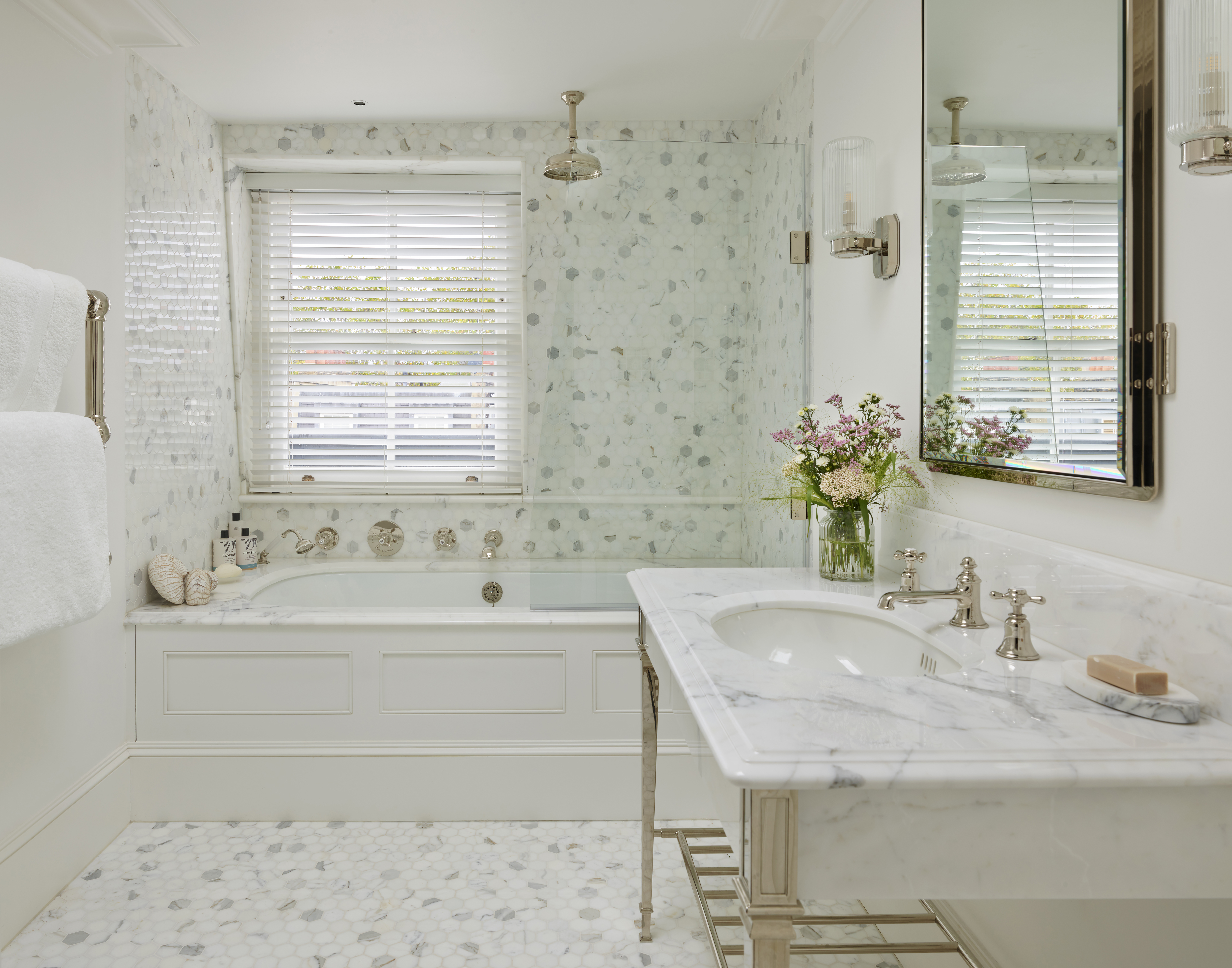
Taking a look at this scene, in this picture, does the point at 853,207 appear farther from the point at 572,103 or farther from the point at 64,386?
the point at 64,386

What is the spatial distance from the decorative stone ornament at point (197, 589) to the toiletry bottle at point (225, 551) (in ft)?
1.47

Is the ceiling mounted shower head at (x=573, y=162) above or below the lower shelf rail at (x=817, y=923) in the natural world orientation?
above

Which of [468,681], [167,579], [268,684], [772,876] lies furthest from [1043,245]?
[167,579]

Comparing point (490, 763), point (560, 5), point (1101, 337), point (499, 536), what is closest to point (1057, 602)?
point (1101, 337)

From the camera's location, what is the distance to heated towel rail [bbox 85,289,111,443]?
2.01 m

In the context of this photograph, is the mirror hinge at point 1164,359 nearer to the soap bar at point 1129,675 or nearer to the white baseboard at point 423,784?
the soap bar at point 1129,675

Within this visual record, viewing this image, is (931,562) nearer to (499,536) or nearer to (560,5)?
(560,5)

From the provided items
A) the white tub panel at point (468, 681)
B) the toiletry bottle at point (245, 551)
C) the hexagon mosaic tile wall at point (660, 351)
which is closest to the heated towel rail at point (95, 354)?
the hexagon mosaic tile wall at point (660, 351)

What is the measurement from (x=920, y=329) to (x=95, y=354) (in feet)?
6.57

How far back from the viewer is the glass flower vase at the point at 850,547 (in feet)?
5.38

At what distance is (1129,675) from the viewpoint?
2.92ft

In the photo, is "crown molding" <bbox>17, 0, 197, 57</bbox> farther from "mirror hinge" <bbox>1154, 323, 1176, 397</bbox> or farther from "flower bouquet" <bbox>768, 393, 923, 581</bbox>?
"mirror hinge" <bbox>1154, 323, 1176, 397</bbox>

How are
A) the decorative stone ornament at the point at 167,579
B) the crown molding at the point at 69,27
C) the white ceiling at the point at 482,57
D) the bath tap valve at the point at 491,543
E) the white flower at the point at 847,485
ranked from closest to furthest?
1. the white flower at the point at 847,485
2. the crown molding at the point at 69,27
3. the white ceiling at the point at 482,57
4. the decorative stone ornament at the point at 167,579
5. the bath tap valve at the point at 491,543

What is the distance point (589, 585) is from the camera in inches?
94.6
